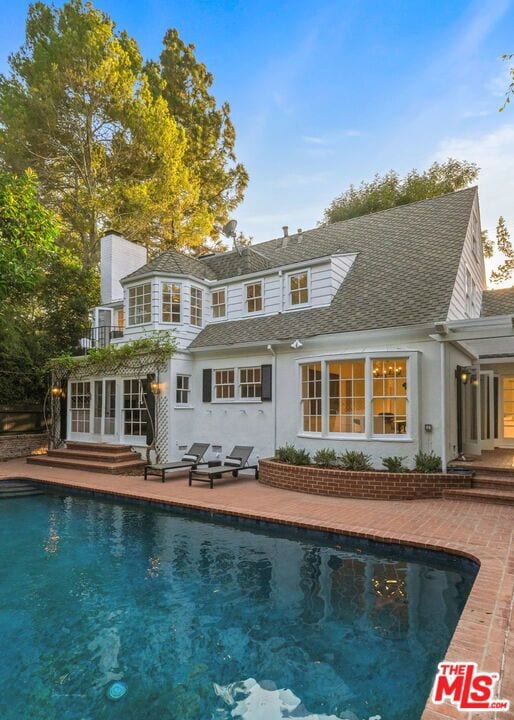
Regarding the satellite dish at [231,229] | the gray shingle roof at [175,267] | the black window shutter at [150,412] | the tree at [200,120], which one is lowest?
the black window shutter at [150,412]

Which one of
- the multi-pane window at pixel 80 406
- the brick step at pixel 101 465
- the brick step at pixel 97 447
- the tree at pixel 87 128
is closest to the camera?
the brick step at pixel 101 465

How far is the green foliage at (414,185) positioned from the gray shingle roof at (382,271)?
450 inches

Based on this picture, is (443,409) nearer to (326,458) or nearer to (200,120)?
(326,458)

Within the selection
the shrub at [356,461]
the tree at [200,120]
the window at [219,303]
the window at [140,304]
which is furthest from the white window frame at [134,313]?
the tree at [200,120]

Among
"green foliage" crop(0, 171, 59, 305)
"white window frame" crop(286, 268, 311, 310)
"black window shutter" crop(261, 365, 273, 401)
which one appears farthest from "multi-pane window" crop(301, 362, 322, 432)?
"green foliage" crop(0, 171, 59, 305)

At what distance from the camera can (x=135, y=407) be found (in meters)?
14.6

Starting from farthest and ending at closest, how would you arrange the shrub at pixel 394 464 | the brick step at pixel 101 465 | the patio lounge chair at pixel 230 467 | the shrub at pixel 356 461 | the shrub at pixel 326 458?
the brick step at pixel 101 465
the patio lounge chair at pixel 230 467
the shrub at pixel 326 458
the shrub at pixel 356 461
the shrub at pixel 394 464

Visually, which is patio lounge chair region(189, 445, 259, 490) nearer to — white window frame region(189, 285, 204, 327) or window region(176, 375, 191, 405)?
window region(176, 375, 191, 405)

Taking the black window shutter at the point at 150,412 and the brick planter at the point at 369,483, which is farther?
the black window shutter at the point at 150,412

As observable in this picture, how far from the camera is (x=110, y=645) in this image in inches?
167

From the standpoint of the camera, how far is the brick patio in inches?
138

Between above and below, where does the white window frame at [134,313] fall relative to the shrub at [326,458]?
above

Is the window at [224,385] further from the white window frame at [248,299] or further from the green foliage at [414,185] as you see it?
the green foliage at [414,185]

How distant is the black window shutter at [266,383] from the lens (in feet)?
40.8
